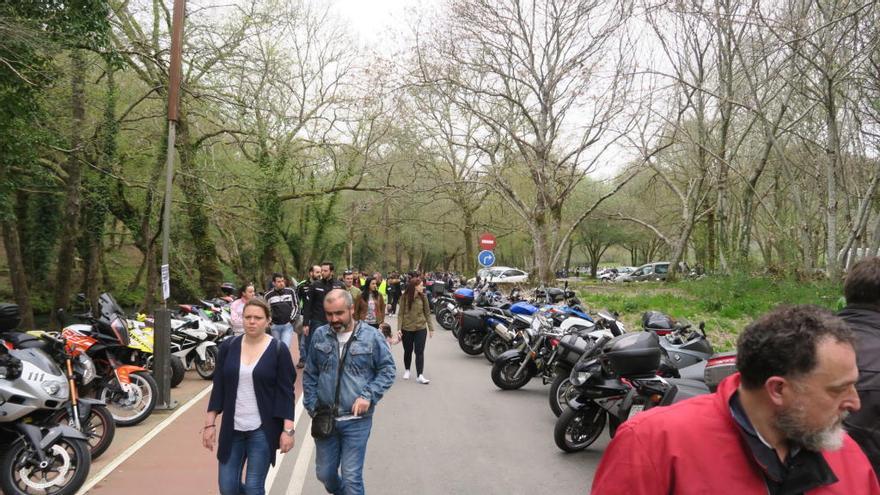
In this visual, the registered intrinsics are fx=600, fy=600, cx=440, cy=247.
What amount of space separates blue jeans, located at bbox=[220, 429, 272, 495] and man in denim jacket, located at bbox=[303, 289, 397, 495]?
1.15 feet

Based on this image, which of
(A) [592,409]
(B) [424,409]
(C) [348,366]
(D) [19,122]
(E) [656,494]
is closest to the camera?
(E) [656,494]

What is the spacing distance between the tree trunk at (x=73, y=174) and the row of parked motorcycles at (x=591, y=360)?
8.44 meters

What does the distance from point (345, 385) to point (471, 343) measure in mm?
8733

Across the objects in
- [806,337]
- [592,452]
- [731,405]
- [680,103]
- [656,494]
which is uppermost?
[680,103]

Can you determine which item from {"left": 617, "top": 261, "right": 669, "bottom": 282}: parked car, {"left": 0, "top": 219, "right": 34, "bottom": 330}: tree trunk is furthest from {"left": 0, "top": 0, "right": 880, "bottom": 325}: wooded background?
{"left": 617, "top": 261, "right": 669, "bottom": 282}: parked car

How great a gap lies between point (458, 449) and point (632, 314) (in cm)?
873

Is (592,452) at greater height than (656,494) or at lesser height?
lesser

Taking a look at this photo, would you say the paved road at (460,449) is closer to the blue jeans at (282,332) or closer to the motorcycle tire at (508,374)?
the motorcycle tire at (508,374)

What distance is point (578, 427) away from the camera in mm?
5965

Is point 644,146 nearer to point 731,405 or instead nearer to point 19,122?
point 19,122

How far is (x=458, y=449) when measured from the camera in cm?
612

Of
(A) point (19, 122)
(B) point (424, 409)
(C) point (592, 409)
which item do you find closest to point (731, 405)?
(C) point (592, 409)

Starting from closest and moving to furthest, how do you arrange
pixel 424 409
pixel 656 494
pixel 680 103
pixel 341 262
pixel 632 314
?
pixel 656 494, pixel 424 409, pixel 632 314, pixel 680 103, pixel 341 262

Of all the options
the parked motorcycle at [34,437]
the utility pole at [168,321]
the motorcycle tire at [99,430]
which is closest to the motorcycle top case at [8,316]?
the parked motorcycle at [34,437]
